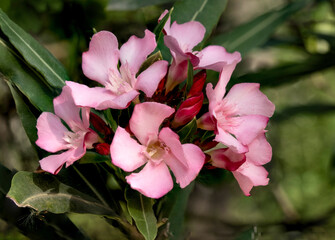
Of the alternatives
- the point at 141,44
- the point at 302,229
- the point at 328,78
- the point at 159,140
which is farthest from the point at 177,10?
the point at 328,78

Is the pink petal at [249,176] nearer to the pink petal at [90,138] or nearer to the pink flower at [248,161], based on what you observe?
the pink flower at [248,161]

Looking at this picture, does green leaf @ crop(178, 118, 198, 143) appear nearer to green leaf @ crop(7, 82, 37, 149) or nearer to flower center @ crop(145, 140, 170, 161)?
flower center @ crop(145, 140, 170, 161)

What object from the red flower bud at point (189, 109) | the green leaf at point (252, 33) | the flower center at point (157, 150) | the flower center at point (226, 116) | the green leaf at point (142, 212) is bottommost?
the green leaf at point (252, 33)

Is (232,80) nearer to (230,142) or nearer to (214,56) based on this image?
(214,56)

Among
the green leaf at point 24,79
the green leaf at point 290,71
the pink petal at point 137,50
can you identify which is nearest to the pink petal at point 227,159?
the pink petal at point 137,50

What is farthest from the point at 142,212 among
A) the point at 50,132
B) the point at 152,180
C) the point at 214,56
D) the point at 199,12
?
the point at 199,12

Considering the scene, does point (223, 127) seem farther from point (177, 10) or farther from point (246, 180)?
point (177, 10)

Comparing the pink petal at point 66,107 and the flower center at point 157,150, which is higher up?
the pink petal at point 66,107
